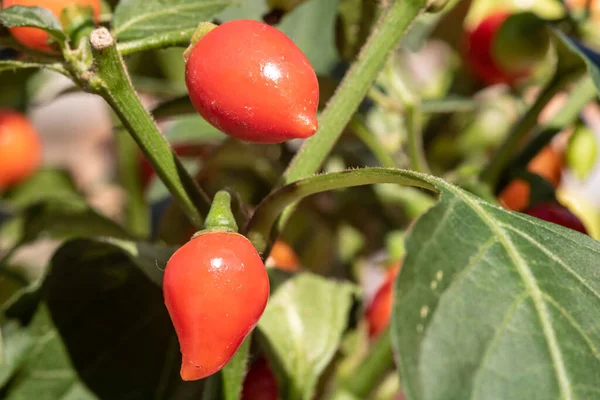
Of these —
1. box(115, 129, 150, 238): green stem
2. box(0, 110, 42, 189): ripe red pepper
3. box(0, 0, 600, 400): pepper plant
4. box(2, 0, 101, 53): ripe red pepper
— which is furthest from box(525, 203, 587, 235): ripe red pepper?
box(0, 110, 42, 189): ripe red pepper

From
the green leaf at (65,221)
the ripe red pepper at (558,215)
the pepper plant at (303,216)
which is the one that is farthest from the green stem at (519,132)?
the green leaf at (65,221)

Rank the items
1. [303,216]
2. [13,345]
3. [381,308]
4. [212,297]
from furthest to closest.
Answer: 1. [303,216]
2. [381,308]
3. [13,345]
4. [212,297]

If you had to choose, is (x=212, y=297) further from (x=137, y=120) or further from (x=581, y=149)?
(x=581, y=149)

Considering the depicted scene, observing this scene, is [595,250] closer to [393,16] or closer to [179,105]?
[393,16]

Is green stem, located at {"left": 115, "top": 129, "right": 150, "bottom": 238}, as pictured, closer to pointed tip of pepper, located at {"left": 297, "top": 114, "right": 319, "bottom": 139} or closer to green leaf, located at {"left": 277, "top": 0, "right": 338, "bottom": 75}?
green leaf, located at {"left": 277, "top": 0, "right": 338, "bottom": 75}

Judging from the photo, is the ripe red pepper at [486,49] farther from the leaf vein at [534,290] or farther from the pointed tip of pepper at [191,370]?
the pointed tip of pepper at [191,370]

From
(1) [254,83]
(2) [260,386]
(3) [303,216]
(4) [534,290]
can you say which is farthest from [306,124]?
(3) [303,216]
